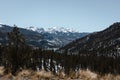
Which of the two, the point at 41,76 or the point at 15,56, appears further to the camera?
the point at 15,56

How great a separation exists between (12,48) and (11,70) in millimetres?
2457

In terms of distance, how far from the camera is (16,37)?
22469 mm

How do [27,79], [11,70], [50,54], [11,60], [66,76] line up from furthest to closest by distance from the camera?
[50,54]
[11,60]
[11,70]
[66,76]
[27,79]

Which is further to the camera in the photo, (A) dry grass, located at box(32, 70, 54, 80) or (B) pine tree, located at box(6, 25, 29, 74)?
(B) pine tree, located at box(6, 25, 29, 74)

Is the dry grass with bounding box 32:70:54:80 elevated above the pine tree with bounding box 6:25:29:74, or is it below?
below

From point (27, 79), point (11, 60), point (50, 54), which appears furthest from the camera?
point (50, 54)

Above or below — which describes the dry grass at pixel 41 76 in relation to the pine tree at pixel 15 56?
below

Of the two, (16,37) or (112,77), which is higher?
(16,37)

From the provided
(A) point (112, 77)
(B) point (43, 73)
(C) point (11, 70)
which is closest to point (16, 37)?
(C) point (11, 70)

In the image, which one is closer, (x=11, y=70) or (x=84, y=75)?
(x=84, y=75)

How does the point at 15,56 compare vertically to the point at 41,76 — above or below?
above

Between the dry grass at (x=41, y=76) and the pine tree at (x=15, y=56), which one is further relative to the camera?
the pine tree at (x=15, y=56)

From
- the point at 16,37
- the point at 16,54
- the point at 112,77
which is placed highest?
the point at 16,37

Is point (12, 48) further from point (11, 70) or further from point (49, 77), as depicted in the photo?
point (49, 77)
